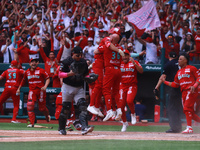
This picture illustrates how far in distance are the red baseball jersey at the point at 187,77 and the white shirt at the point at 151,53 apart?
5.36 m

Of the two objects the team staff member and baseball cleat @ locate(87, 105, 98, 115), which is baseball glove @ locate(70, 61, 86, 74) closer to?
the team staff member

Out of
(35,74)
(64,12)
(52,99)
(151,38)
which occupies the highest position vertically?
(64,12)

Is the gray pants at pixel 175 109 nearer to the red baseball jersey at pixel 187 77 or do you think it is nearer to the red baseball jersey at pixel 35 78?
the red baseball jersey at pixel 187 77

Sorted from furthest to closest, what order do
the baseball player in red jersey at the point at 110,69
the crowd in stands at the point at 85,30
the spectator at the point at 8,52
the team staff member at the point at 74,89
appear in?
the spectator at the point at 8,52 → the crowd in stands at the point at 85,30 → the baseball player in red jersey at the point at 110,69 → the team staff member at the point at 74,89

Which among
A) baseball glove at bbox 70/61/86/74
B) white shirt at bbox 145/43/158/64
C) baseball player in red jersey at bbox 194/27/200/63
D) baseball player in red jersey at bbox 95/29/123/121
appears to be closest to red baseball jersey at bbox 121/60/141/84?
white shirt at bbox 145/43/158/64

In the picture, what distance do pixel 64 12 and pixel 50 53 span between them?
3569 mm

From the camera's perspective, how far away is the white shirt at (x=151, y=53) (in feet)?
53.1

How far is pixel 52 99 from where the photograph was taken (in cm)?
1788

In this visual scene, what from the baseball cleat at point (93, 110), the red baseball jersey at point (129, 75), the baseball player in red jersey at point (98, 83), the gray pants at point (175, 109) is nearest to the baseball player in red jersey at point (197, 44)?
the red baseball jersey at point (129, 75)

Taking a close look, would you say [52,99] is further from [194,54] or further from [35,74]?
[194,54]

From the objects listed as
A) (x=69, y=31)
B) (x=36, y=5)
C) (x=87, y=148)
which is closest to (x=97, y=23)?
(x=69, y=31)

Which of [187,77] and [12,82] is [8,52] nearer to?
[12,82]

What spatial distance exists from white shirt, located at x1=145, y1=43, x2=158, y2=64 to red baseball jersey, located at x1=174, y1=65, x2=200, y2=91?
211 inches

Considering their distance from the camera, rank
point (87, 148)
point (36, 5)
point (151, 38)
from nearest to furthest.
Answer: point (87, 148)
point (151, 38)
point (36, 5)
